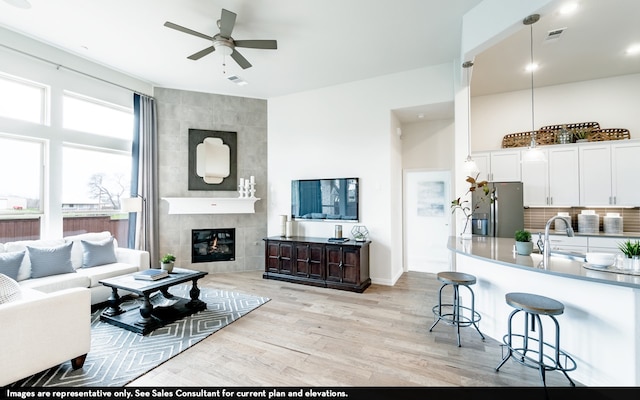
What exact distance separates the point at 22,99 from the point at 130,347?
381cm

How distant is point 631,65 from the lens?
409cm

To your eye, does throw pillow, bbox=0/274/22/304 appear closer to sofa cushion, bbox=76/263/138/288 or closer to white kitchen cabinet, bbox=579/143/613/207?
sofa cushion, bbox=76/263/138/288

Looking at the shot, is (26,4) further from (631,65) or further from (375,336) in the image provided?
(631,65)

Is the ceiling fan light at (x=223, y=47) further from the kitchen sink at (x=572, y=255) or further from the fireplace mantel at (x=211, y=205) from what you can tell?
the kitchen sink at (x=572, y=255)

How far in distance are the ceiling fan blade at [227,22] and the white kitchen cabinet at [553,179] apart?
4686 mm

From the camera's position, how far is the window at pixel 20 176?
142 inches

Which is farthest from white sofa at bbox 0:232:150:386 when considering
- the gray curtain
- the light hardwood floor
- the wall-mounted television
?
the wall-mounted television

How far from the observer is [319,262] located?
15.1ft

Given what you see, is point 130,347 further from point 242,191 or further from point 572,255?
point 572,255

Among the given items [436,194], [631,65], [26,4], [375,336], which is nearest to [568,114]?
[631,65]

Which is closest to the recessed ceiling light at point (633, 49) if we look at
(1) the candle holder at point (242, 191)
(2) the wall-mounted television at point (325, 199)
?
(2) the wall-mounted television at point (325, 199)

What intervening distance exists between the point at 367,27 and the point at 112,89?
4386 mm

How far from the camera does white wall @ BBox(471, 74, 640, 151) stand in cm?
435

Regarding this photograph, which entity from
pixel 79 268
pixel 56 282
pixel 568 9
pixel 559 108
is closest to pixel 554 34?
pixel 568 9
